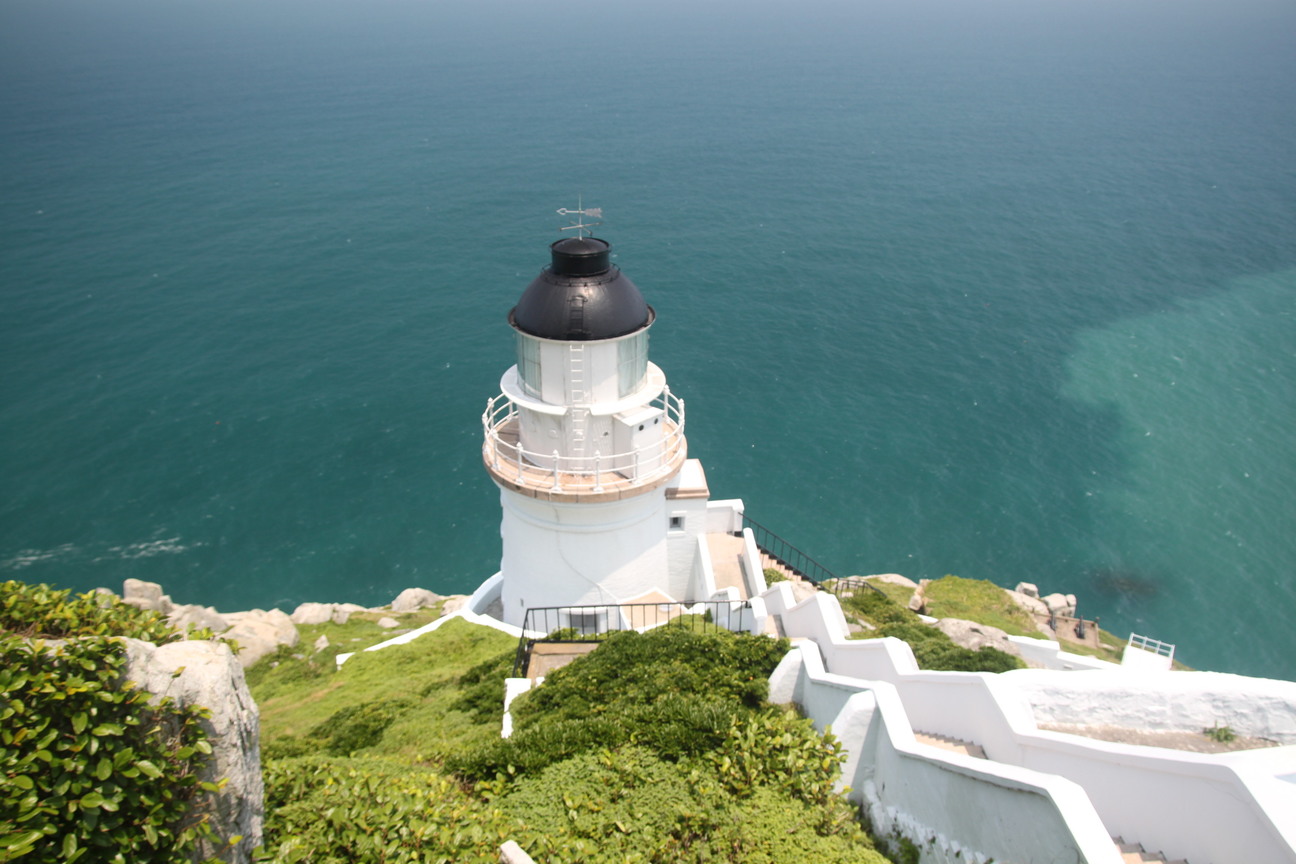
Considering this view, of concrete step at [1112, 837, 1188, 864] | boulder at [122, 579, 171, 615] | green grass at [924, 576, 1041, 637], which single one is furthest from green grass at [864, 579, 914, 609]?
boulder at [122, 579, 171, 615]

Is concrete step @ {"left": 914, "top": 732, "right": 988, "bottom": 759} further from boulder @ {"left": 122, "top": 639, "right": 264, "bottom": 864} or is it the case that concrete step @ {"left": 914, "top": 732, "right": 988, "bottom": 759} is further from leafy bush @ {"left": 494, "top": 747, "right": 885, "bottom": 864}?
boulder @ {"left": 122, "top": 639, "right": 264, "bottom": 864}

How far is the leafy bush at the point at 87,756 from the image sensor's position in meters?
7.52

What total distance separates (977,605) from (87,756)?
29.7 m

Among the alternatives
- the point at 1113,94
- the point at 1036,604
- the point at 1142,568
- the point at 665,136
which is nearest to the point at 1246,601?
the point at 1142,568

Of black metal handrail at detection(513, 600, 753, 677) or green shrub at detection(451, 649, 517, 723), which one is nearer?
green shrub at detection(451, 649, 517, 723)

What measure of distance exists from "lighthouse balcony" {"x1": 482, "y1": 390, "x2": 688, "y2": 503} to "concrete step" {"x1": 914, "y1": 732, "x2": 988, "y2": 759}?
9636 millimetres

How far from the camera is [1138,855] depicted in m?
10.0

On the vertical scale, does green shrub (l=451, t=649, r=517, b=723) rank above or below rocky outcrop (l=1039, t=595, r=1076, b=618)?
above

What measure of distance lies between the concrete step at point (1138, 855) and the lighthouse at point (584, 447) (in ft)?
42.8

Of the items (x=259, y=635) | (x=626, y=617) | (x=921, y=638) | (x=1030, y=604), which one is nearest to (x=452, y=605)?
(x=259, y=635)

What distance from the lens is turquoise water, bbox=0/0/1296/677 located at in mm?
42500

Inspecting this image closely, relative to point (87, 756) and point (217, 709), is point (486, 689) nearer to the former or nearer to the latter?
point (217, 709)

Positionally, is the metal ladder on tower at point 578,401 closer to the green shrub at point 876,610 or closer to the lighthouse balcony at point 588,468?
the lighthouse balcony at point 588,468

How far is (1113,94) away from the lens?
413 feet
